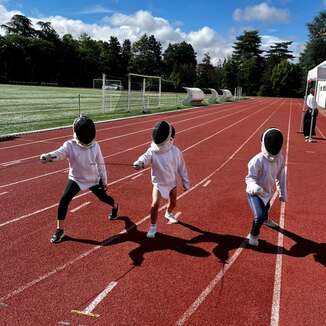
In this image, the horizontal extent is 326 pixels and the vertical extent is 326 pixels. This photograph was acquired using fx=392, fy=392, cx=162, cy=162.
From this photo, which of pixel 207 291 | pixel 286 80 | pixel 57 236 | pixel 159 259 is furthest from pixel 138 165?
pixel 286 80

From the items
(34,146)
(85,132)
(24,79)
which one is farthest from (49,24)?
(85,132)

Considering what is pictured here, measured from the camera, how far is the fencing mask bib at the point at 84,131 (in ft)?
17.0

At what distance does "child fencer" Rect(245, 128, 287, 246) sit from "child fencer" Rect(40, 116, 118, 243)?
2076 millimetres

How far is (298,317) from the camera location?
3.62 meters

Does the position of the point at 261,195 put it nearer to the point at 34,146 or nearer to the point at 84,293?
the point at 84,293

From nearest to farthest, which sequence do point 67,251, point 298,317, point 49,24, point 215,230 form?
1. point 298,317
2. point 67,251
3. point 215,230
4. point 49,24

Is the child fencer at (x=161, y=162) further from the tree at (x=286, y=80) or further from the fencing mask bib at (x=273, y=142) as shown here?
the tree at (x=286, y=80)

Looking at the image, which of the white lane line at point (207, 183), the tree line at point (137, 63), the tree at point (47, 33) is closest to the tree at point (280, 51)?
the tree line at point (137, 63)

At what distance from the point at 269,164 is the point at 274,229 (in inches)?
48.1

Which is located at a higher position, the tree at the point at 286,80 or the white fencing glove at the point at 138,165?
the tree at the point at 286,80

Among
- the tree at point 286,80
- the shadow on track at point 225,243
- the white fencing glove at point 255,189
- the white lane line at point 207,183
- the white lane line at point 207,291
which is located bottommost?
the white lane line at point 207,291

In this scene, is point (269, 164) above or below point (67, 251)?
above

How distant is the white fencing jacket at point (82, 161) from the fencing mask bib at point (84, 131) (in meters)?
0.10

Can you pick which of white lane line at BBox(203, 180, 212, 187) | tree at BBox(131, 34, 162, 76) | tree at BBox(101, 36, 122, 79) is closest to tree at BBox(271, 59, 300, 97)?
tree at BBox(131, 34, 162, 76)
